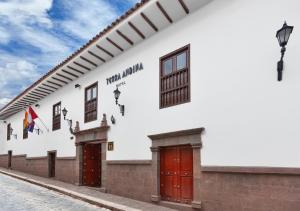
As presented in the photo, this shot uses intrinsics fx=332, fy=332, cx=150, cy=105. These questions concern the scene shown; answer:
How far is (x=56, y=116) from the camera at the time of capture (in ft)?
57.5

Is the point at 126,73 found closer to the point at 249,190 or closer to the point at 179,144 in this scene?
the point at 179,144

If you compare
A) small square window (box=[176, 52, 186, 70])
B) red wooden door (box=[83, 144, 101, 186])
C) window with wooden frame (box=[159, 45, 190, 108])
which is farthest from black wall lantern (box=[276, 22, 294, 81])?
red wooden door (box=[83, 144, 101, 186])

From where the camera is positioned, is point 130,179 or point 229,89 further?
point 130,179

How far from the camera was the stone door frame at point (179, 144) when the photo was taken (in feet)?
26.8

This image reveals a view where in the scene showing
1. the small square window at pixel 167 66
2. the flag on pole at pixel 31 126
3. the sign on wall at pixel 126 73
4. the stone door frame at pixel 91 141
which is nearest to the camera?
the small square window at pixel 167 66

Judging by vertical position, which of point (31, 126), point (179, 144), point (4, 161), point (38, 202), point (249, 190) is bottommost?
point (38, 202)

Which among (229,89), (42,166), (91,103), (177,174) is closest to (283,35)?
(229,89)

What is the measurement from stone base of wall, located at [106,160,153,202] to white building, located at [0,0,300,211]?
3 centimetres

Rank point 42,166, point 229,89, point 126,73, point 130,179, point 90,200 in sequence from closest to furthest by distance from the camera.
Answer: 1. point 229,89
2. point 90,200
3. point 130,179
4. point 126,73
5. point 42,166

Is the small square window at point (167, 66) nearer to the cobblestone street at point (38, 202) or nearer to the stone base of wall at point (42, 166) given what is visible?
the cobblestone street at point (38, 202)

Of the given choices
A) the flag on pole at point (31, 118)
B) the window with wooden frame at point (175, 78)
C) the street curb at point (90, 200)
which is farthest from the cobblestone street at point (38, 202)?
the flag on pole at point (31, 118)

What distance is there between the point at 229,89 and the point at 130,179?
4923mm

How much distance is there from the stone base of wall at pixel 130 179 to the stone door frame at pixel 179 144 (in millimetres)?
295

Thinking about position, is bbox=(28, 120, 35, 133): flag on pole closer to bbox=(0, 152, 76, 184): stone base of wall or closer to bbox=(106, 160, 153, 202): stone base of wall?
bbox=(0, 152, 76, 184): stone base of wall
